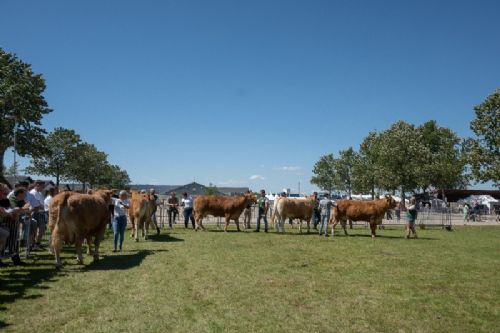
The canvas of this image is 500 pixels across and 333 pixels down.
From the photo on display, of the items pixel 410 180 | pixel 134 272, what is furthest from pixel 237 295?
pixel 410 180

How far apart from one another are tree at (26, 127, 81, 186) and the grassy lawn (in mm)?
49065

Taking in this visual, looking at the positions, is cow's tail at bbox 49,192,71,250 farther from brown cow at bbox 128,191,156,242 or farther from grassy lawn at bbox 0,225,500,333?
brown cow at bbox 128,191,156,242

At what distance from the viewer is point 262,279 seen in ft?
28.3

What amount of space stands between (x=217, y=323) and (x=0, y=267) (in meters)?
6.32

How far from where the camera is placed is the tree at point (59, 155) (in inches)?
2219

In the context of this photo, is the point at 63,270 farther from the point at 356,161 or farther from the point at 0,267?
the point at 356,161

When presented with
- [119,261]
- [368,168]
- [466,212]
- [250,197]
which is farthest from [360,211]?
[368,168]

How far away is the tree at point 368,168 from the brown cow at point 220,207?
126 ft

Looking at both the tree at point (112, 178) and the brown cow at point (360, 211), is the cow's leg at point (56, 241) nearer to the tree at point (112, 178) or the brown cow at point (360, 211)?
the brown cow at point (360, 211)

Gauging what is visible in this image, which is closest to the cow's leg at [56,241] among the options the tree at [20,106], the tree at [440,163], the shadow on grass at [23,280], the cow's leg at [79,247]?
the shadow on grass at [23,280]

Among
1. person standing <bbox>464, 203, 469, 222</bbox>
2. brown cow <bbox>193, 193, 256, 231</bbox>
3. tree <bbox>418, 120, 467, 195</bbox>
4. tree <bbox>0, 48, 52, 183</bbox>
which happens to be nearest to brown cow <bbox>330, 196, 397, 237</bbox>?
brown cow <bbox>193, 193, 256, 231</bbox>

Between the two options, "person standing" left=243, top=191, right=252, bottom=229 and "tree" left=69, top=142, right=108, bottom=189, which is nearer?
"person standing" left=243, top=191, right=252, bottom=229

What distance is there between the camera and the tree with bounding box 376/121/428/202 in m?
53.7

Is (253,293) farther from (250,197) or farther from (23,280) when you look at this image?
(250,197)
